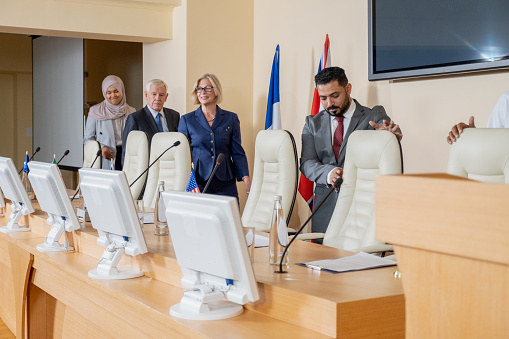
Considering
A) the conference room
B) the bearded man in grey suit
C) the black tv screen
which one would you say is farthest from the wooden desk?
the black tv screen

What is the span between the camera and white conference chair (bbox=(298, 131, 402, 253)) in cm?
286

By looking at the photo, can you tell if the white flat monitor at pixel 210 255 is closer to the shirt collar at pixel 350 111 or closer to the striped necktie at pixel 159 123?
the shirt collar at pixel 350 111

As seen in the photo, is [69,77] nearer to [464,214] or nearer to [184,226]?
[184,226]

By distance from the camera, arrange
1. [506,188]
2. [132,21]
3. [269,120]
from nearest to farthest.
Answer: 1. [506,188]
2. [269,120]
3. [132,21]

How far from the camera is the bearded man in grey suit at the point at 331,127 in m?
3.58

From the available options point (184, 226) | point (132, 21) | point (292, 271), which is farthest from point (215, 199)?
point (132, 21)

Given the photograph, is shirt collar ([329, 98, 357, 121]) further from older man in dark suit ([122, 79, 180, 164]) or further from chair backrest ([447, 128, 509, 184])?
older man in dark suit ([122, 79, 180, 164])

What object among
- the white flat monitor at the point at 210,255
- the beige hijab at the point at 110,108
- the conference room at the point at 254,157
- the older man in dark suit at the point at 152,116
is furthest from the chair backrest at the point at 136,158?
the white flat monitor at the point at 210,255

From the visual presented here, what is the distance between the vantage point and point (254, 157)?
5348 mm

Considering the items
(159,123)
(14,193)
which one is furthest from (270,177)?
(159,123)

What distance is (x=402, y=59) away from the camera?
13.9 feet

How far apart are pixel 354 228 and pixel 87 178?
127 centimetres

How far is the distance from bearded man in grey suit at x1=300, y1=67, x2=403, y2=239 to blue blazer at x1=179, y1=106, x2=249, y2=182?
42.8 inches

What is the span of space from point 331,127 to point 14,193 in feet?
5.96
